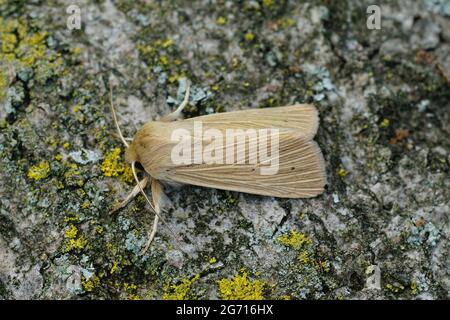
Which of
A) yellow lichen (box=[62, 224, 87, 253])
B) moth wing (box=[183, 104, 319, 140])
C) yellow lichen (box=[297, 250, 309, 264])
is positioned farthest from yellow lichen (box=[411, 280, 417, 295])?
yellow lichen (box=[62, 224, 87, 253])

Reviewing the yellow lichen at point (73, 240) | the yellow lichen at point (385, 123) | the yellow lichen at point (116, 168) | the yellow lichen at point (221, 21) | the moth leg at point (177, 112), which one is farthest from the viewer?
the yellow lichen at point (221, 21)

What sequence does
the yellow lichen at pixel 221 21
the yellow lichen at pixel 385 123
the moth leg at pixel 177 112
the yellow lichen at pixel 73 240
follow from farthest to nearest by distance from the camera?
the yellow lichen at pixel 221 21 < the yellow lichen at pixel 385 123 < the moth leg at pixel 177 112 < the yellow lichen at pixel 73 240

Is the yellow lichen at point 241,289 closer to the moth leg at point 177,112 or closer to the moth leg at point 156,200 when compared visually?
the moth leg at point 156,200

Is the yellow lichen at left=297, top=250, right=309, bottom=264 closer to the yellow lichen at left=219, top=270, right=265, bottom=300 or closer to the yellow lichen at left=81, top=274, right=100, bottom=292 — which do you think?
the yellow lichen at left=219, top=270, right=265, bottom=300

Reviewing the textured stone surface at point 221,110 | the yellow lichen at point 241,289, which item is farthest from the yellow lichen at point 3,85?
the yellow lichen at point 241,289

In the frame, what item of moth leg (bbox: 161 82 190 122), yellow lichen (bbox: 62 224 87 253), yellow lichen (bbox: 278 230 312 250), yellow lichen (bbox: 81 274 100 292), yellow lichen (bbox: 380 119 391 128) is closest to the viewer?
yellow lichen (bbox: 81 274 100 292)

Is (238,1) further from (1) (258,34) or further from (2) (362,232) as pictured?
(2) (362,232)

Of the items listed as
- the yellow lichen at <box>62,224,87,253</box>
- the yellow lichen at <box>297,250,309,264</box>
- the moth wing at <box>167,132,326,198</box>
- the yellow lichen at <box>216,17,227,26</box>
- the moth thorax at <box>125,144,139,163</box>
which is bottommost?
the yellow lichen at <box>297,250,309,264</box>
